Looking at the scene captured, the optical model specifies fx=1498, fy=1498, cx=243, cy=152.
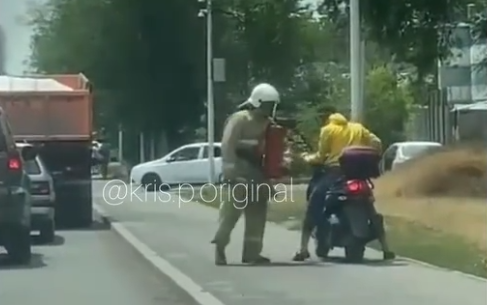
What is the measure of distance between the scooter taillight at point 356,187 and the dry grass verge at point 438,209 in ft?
3.74

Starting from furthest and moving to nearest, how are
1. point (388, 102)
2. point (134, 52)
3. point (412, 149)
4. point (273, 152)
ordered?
point (134, 52), point (388, 102), point (412, 149), point (273, 152)

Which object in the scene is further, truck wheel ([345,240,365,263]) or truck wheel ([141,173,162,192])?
truck wheel ([141,173,162,192])

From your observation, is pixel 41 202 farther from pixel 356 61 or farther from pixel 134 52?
pixel 134 52

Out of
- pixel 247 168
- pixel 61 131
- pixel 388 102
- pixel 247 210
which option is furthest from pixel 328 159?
pixel 388 102

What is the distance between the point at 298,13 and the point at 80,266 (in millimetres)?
18462

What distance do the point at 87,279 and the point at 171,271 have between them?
111 cm

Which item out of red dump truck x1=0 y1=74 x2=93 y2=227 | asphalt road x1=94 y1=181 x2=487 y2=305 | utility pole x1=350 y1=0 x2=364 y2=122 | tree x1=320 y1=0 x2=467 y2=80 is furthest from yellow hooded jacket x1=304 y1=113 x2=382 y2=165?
tree x1=320 y1=0 x2=467 y2=80

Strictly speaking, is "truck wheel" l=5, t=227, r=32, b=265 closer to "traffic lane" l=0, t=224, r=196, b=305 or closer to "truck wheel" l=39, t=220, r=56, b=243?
"traffic lane" l=0, t=224, r=196, b=305

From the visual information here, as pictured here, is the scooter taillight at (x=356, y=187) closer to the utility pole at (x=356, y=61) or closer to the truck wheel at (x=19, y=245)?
the truck wheel at (x=19, y=245)

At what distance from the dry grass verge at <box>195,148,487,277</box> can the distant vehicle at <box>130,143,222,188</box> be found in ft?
30.6

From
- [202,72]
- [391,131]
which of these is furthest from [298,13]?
[202,72]

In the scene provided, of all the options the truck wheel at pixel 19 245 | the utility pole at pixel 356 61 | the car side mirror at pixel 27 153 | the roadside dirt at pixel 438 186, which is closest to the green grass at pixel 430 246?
the roadside dirt at pixel 438 186

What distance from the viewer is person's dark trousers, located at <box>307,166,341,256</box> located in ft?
56.9

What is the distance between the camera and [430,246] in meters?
19.3
